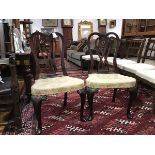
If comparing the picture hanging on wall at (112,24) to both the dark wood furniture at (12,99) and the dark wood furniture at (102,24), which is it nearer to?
the dark wood furniture at (102,24)

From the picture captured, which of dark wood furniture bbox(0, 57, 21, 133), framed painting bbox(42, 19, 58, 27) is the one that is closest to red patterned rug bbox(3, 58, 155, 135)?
dark wood furniture bbox(0, 57, 21, 133)

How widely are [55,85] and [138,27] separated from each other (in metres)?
3.98

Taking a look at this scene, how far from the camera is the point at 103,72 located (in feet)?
9.60

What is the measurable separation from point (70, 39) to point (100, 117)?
30.8 feet

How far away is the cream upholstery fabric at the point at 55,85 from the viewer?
2.18 m

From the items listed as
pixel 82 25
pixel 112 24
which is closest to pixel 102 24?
pixel 112 24

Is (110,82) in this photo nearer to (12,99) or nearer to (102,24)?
(12,99)

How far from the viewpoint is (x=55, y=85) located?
2271 mm

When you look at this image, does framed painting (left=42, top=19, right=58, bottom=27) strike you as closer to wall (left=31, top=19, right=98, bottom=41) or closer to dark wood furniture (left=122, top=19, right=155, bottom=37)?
wall (left=31, top=19, right=98, bottom=41)

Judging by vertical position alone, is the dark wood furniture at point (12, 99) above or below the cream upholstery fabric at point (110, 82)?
below

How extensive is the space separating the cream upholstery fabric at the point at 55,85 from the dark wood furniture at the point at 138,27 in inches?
119

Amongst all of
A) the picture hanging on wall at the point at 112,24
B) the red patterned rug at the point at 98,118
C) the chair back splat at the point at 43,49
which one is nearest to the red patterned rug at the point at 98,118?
the red patterned rug at the point at 98,118
